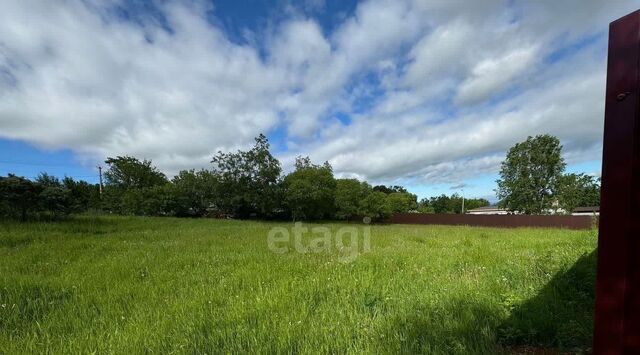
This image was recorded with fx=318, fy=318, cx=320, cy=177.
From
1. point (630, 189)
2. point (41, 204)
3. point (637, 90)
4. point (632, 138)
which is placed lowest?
point (41, 204)

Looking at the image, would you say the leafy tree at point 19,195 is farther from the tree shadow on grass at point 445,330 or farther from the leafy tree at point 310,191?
the leafy tree at point 310,191

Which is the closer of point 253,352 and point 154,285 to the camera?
point 253,352

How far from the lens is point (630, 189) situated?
1407 millimetres

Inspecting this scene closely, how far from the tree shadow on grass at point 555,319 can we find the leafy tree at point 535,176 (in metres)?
46.7

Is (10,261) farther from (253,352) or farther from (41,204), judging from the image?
(41,204)

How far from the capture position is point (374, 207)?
36.4 meters

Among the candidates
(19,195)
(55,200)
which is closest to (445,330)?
(19,195)

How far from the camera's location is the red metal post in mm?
1411

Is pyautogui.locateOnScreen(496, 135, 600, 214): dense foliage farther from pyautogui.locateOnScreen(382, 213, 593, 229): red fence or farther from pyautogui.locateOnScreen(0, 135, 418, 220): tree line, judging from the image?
pyautogui.locateOnScreen(0, 135, 418, 220): tree line

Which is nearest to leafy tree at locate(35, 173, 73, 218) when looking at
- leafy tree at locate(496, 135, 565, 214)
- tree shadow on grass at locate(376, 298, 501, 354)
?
tree shadow on grass at locate(376, 298, 501, 354)

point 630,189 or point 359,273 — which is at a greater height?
point 630,189

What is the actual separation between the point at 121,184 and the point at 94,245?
5157cm

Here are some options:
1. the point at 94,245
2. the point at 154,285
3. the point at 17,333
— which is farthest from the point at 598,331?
the point at 94,245

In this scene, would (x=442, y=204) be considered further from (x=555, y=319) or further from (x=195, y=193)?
(x=555, y=319)
